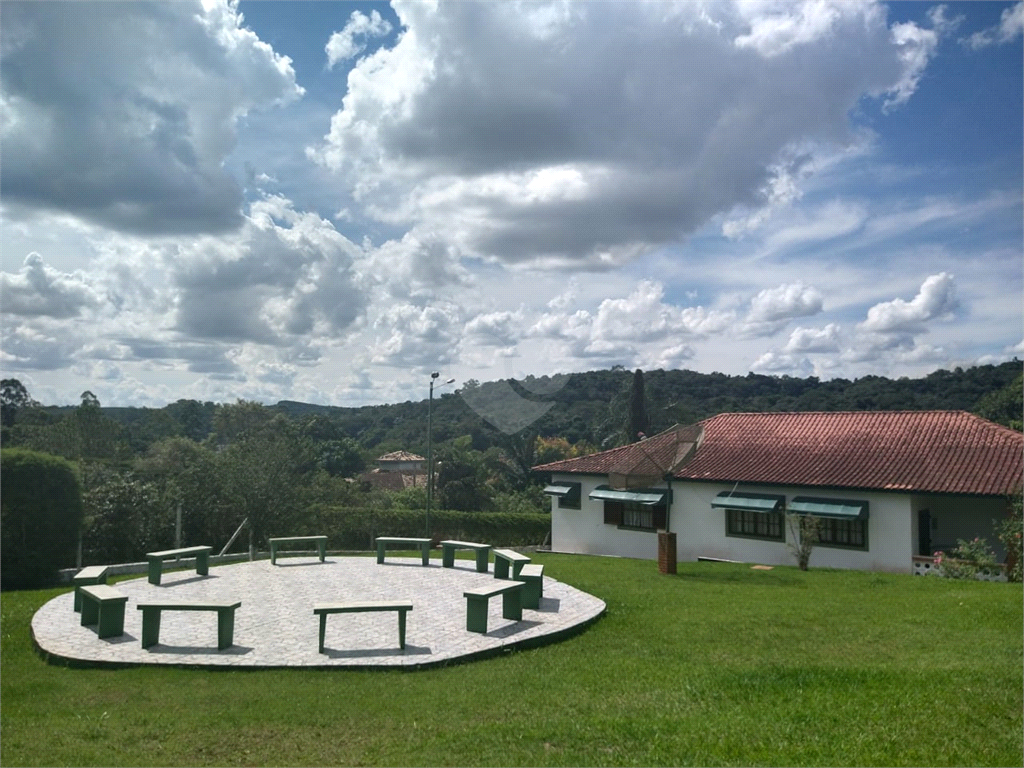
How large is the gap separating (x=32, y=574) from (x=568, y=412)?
34.5m

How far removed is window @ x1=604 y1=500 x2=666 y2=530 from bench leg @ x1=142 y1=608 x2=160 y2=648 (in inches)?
599

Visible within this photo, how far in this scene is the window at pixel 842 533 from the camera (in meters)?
16.9

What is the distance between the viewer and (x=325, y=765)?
4.32 meters

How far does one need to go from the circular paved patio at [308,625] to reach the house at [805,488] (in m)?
5.59

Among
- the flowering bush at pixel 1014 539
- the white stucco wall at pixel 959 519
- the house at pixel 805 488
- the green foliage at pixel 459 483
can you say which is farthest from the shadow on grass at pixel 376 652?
the green foliage at pixel 459 483

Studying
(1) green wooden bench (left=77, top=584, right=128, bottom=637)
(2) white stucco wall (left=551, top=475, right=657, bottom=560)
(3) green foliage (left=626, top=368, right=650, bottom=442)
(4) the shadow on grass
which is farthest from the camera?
(3) green foliage (left=626, top=368, right=650, bottom=442)

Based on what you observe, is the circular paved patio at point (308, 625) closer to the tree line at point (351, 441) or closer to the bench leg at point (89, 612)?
the bench leg at point (89, 612)

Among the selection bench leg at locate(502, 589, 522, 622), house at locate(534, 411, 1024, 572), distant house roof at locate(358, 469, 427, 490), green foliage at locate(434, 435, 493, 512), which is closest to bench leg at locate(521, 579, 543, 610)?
bench leg at locate(502, 589, 522, 622)

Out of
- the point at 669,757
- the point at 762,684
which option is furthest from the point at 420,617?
the point at 669,757

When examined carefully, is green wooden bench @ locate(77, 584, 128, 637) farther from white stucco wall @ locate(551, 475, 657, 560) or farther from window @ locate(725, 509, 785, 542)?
white stucco wall @ locate(551, 475, 657, 560)

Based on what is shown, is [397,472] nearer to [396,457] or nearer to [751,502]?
[396,457]

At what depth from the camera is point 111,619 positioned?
7.70 meters

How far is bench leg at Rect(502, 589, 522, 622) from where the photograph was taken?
853cm

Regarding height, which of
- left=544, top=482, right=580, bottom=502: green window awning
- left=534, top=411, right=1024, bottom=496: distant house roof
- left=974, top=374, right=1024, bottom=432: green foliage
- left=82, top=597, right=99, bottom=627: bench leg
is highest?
left=974, top=374, right=1024, bottom=432: green foliage
